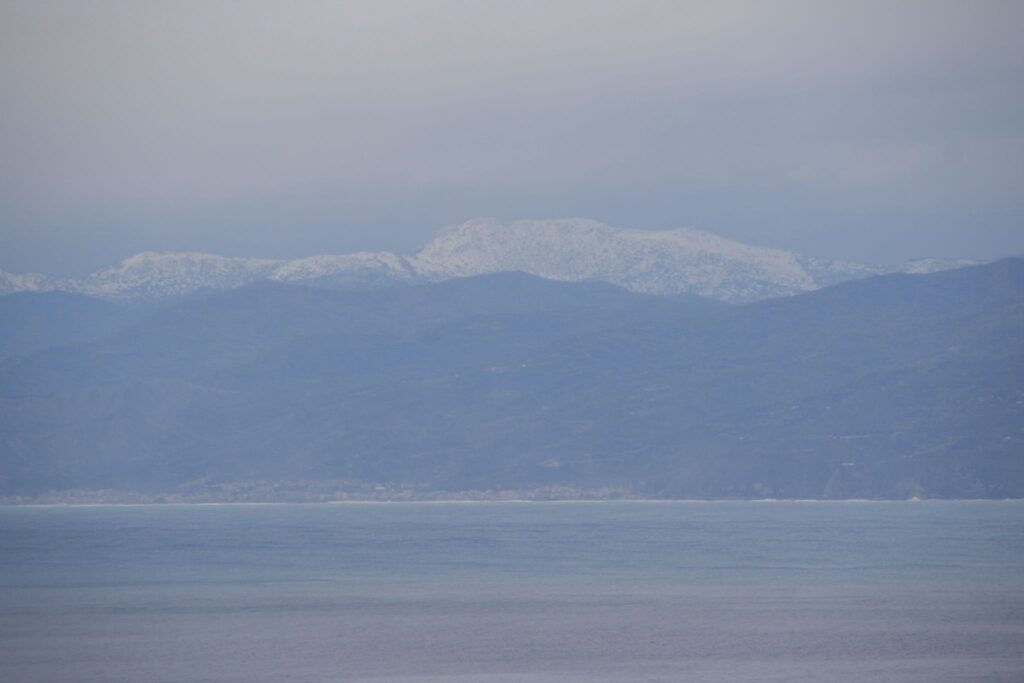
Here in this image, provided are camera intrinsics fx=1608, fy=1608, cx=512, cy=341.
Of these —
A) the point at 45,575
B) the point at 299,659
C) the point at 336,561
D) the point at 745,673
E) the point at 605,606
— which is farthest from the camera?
the point at 336,561

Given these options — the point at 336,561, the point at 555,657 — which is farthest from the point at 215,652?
the point at 336,561

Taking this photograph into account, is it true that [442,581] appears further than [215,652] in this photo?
Yes

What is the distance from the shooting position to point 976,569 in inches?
6014

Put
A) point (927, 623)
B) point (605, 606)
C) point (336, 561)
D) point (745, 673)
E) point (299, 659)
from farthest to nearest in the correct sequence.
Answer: point (336, 561) → point (605, 606) → point (927, 623) → point (299, 659) → point (745, 673)

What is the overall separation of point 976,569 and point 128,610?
7865 centimetres

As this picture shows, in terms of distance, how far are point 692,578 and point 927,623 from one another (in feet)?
132

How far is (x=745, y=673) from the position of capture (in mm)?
92312

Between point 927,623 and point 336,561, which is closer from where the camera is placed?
point 927,623

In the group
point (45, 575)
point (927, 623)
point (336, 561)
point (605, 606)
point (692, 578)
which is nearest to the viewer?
point (927, 623)

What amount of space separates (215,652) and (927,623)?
48.7m

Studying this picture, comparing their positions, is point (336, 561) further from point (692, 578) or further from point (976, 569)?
point (976, 569)

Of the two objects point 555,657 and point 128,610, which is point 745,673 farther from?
point 128,610

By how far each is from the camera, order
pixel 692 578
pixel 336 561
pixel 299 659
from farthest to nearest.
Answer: pixel 336 561
pixel 692 578
pixel 299 659

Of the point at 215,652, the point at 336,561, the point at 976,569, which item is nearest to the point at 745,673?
the point at 215,652
